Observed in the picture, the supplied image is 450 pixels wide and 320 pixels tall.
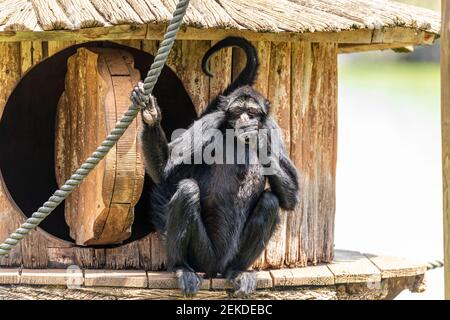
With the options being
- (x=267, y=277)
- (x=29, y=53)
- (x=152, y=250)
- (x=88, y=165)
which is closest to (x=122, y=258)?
(x=152, y=250)

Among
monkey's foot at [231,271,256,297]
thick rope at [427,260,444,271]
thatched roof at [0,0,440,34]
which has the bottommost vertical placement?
monkey's foot at [231,271,256,297]

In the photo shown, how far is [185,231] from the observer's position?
340 inches

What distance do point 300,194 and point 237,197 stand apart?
2.15 ft

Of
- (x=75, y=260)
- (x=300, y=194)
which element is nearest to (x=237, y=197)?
(x=300, y=194)

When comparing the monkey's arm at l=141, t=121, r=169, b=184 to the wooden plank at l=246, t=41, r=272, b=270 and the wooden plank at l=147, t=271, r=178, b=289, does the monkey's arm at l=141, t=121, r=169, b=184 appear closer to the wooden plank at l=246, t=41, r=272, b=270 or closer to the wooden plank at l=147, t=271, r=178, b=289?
the wooden plank at l=147, t=271, r=178, b=289

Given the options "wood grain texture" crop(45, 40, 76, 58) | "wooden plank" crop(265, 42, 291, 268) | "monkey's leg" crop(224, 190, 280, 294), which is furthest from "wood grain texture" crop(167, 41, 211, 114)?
"monkey's leg" crop(224, 190, 280, 294)

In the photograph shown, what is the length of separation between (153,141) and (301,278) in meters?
1.56

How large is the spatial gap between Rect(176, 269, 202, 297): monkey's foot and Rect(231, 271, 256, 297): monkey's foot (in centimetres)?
27

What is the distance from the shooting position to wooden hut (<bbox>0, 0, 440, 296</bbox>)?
831cm

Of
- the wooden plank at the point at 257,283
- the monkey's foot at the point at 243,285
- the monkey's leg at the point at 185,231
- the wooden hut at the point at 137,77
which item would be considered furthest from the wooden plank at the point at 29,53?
the monkey's foot at the point at 243,285

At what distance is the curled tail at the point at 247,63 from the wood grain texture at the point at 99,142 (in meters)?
0.59

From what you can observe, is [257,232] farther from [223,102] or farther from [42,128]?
[42,128]

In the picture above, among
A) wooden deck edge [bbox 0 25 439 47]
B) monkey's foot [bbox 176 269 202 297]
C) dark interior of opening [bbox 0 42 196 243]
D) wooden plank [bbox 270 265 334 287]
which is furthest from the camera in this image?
dark interior of opening [bbox 0 42 196 243]

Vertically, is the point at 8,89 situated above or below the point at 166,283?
above
